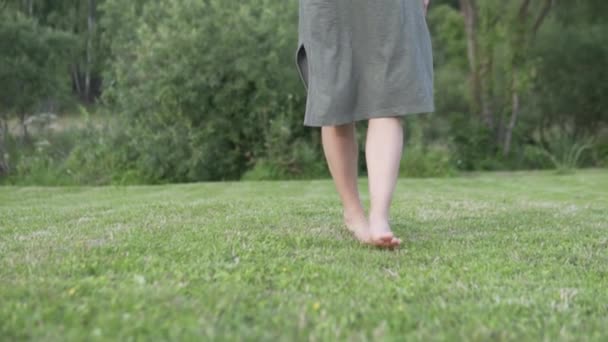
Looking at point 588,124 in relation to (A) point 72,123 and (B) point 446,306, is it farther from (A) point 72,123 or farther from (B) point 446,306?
(B) point 446,306

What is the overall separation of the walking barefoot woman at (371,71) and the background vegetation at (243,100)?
28.2 feet

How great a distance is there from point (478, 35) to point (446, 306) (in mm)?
14217

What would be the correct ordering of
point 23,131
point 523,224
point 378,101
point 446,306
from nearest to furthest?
point 446,306 < point 378,101 < point 523,224 < point 23,131

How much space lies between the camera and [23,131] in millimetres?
13477

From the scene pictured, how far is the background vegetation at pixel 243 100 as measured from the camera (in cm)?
1159

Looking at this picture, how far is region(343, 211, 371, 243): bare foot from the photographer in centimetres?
272

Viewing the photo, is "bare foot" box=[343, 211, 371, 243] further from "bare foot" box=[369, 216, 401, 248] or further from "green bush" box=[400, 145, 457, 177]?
"green bush" box=[400, 145, 457, 177]

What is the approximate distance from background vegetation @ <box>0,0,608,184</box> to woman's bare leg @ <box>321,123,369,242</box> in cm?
839

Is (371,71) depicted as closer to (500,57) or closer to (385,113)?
(385,113)

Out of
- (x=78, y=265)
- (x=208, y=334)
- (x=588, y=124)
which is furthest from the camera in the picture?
(x=588, y=124)

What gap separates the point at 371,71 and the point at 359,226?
652 millimetres

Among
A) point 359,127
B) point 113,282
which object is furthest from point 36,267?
point 359,127

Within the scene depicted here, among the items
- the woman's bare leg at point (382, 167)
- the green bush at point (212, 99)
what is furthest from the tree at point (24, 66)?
the woman's bare leg at point (382, 167)

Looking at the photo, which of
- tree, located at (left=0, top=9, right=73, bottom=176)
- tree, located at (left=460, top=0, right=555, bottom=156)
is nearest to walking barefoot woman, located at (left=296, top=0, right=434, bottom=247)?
tree, located at (left=0, top=9, right=73, bottom=176)
